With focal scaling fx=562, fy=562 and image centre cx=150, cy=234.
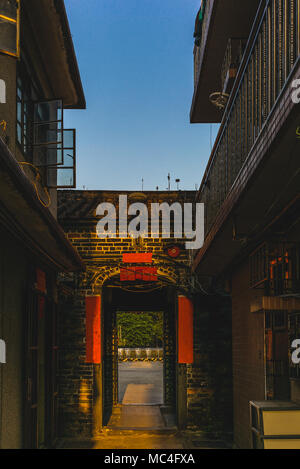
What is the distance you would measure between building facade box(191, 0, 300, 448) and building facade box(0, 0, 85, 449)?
220 cm

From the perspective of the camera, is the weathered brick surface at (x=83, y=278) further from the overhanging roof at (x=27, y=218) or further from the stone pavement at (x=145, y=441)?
the overhanging roof at (x=27, y=218)

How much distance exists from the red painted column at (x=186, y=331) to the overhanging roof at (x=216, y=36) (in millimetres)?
4345

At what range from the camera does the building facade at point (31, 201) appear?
244 inches

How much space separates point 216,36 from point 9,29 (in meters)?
4.37

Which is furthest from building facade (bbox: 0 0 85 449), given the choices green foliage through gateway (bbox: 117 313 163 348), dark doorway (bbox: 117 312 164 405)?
green foliage through gateway (bbox: 117 313 163 348)

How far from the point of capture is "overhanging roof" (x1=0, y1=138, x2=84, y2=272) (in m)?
4.96

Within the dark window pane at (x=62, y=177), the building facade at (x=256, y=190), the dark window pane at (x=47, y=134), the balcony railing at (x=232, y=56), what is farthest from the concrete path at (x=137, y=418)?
the balcony railing at (x=232, y=56)

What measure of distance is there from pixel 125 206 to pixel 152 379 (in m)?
15.5

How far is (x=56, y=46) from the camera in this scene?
887cm

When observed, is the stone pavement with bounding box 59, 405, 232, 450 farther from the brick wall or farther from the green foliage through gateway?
the green foliage through gateway

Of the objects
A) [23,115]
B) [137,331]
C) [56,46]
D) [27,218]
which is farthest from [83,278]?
[137,331]

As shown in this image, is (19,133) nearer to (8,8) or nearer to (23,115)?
(23,115)

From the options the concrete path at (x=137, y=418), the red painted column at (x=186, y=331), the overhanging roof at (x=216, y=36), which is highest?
the overhanging roof at (x=216, y=36)
